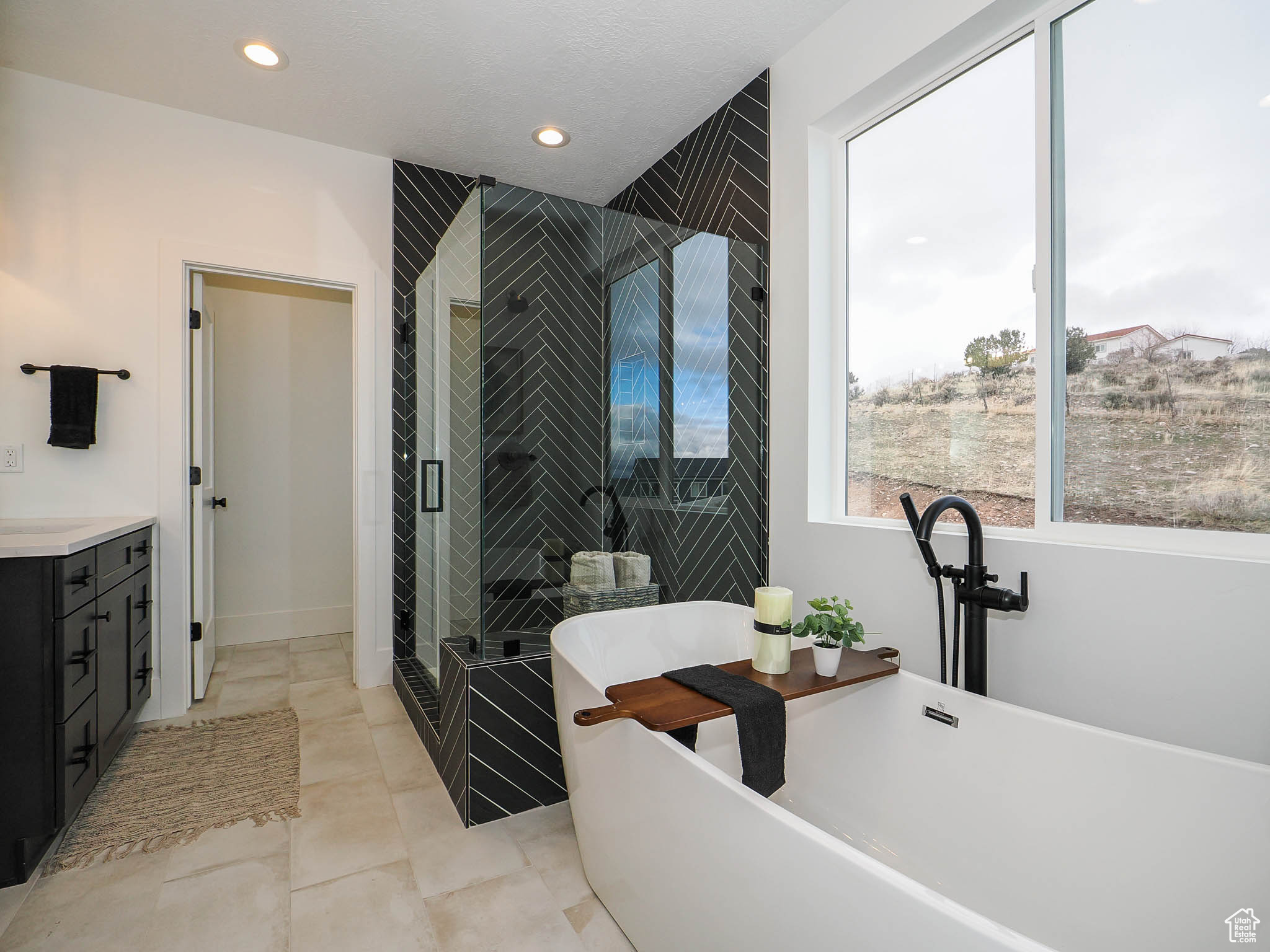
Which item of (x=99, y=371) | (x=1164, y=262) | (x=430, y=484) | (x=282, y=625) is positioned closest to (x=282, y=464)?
(x=282, y=625)

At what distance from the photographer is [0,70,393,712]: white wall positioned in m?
2.58

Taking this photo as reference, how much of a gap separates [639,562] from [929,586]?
1129 mm

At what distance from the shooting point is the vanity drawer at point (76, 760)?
1.73 metres

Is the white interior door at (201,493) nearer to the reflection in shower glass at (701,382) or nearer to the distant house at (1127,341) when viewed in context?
the reflection in shower glass at (701,382)

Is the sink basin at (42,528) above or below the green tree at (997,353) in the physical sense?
below

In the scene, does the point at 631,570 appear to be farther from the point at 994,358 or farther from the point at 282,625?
the point at 282,625

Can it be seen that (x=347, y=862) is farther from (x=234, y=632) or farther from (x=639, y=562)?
(x=234, y=632)

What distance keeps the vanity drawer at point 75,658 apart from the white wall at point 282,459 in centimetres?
209

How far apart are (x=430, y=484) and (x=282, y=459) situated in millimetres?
1984

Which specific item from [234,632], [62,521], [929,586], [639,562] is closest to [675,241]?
[639,562]

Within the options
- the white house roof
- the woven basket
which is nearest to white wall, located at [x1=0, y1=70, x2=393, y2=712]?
the woven basket

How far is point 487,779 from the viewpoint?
2031 millimetres

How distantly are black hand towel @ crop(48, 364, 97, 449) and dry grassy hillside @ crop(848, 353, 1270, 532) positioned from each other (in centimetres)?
313

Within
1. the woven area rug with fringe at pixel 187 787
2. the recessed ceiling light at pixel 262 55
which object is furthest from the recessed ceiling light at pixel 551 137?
the woven area rug with fringe at pixel 187 787
